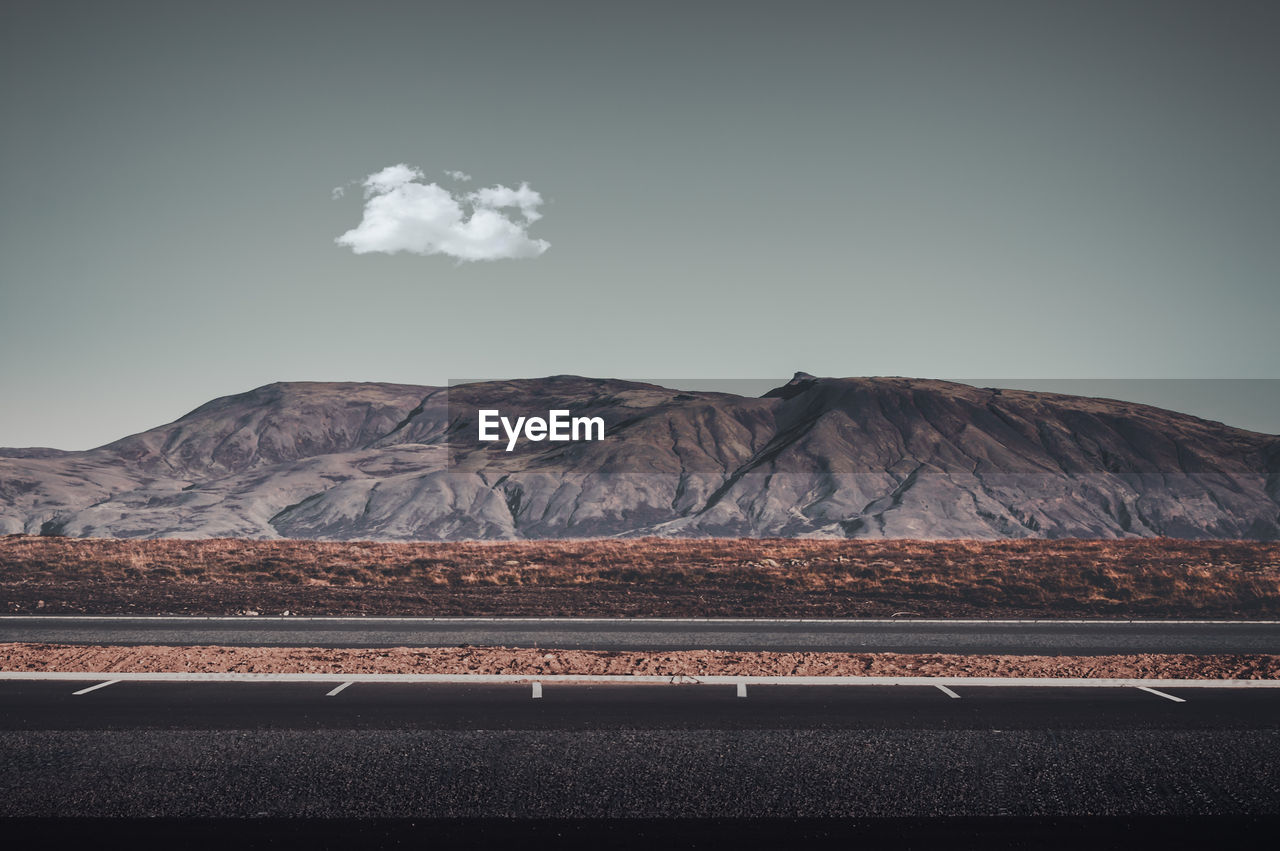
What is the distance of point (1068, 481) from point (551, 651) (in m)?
146

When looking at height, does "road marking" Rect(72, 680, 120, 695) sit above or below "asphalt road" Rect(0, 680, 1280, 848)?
below

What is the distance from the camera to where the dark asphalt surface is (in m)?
7.69

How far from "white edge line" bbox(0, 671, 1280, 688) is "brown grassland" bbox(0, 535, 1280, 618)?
9907 millimetres

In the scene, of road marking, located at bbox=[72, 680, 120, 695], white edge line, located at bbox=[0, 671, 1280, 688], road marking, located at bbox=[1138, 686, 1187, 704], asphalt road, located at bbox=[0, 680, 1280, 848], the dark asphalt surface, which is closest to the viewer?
asphalt road, located at bbox=[0, 680, 1280, 848]

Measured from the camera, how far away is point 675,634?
1809 centimetres

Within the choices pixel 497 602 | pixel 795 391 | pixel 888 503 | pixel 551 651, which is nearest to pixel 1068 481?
pixel 888 503

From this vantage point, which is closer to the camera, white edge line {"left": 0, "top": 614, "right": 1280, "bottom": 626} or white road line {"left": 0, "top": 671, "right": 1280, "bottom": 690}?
white road line {"left": 0, "top": 671, "right": 1280, "bottom": 690}

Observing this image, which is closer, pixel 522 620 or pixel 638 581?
pixel 522 620

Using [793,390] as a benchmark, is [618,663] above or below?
below

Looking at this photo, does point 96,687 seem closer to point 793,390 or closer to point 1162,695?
point 1162,695

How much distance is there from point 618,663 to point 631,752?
444cm

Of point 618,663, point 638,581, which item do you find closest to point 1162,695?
point 618,663

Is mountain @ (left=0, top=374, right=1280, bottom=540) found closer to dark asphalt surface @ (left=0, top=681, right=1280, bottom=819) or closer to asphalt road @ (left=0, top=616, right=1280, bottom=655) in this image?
asphalt road @ (left=0, top=616, right=1280, bottom=655)

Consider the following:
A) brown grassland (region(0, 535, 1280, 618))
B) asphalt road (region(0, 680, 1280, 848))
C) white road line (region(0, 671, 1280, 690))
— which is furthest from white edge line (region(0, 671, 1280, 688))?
brown grassland (region(0, 535, 1280, 618))
